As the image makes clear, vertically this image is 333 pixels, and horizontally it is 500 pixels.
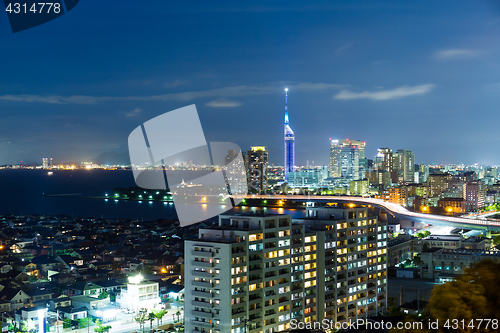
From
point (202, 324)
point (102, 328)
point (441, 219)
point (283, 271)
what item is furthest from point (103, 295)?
point (441, 219)

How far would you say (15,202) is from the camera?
80.6 feet

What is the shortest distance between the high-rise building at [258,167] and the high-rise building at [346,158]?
494 inches

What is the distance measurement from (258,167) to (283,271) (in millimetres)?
26730

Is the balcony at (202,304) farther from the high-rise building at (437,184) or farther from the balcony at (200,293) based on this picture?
the high-rise building at (437,184)

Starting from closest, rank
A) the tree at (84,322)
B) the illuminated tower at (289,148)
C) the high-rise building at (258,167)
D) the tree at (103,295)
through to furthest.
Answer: the tree at (84,322) → the tree at (103,295) → the high-rise building at (258,167) → the illuminated tower at (289,148)

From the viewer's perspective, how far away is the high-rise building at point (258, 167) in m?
30.6

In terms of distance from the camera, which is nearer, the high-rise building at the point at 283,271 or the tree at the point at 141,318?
the high-rise building at the point at 283,271

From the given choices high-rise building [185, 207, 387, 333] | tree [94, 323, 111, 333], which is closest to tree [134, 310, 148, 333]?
tree [94, 323, 111, 333]

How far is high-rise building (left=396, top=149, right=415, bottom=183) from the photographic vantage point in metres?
40.6

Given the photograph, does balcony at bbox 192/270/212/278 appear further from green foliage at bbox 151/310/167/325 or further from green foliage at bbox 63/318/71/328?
green foliage at bbox 63/318/71/328

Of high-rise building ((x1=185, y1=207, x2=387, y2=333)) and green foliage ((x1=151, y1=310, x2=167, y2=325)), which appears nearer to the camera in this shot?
high-rise building ((x1=185, y1=207, x2=387, y2=333))

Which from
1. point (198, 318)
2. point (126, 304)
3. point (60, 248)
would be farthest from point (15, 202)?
point (198, 318)

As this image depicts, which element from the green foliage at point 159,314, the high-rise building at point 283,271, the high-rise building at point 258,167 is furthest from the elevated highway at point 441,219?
the green foliage at point 159,314

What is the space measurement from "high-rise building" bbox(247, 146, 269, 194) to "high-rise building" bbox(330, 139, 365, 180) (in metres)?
12.5
